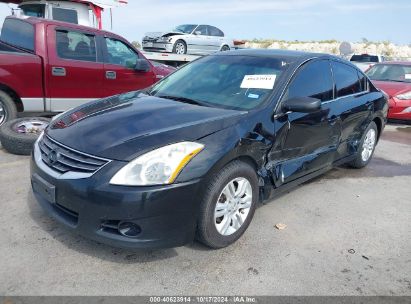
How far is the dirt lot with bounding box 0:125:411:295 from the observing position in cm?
261

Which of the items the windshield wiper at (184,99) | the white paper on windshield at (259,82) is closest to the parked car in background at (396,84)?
the white paper on windshield at (259,82)

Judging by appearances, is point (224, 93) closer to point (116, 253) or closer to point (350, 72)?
point (116, 253)

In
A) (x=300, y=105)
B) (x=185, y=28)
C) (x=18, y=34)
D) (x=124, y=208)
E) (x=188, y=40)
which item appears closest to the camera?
(x=124, y=208)

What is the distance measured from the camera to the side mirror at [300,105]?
331cm

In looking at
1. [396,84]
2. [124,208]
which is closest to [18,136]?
[124,208]

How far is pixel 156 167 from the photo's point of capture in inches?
101

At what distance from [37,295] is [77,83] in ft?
14.4

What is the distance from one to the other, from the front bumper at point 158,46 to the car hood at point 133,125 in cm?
1093

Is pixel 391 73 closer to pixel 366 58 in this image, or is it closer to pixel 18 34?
pixel 18 34

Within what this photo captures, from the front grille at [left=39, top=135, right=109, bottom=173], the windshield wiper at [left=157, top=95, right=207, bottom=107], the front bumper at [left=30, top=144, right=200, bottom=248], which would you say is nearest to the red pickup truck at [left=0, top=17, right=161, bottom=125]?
the windshield wiper at [left=157, top=95, right=207, bottom=107]

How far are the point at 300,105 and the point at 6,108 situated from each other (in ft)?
14.4

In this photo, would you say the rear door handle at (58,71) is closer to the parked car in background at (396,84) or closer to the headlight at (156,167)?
the headlight at (156,167)

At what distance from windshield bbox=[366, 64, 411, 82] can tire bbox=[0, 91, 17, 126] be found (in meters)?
8.65

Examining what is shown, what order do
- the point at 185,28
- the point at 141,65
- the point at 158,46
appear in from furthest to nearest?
the point at 185,28 < the point at 158,46 < the point at 141,65
